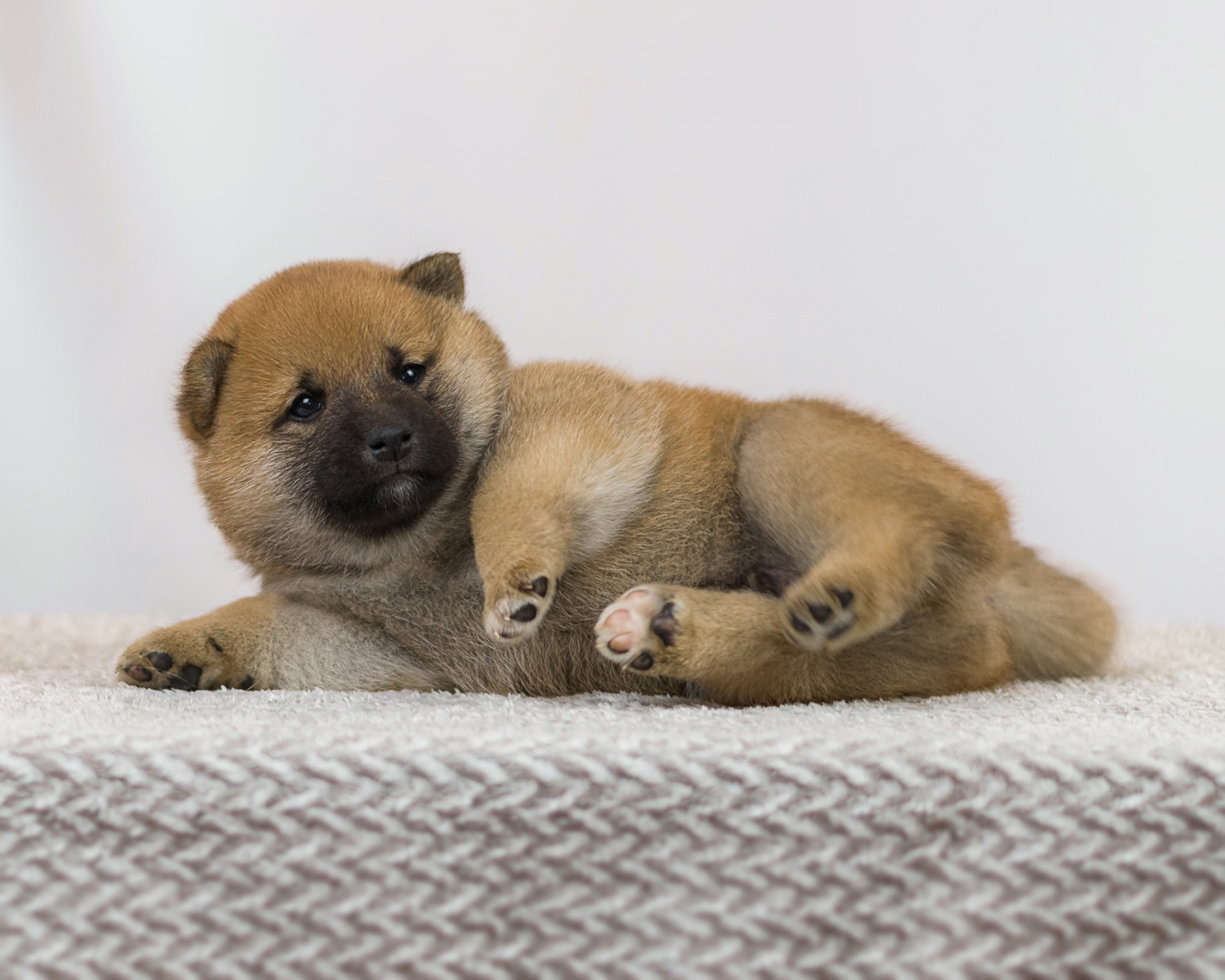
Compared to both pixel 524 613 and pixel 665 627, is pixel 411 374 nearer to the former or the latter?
pixel 524 613

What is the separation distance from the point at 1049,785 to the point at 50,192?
3.23 m

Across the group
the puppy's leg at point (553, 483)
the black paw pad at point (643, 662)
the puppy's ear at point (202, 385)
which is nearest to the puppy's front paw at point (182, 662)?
the puppy's ear at point (202, 385)

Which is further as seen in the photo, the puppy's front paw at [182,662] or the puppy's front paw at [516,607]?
the puppy's front paw at [182,662]

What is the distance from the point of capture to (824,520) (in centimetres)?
142

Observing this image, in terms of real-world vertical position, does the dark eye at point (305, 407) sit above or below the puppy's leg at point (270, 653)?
above

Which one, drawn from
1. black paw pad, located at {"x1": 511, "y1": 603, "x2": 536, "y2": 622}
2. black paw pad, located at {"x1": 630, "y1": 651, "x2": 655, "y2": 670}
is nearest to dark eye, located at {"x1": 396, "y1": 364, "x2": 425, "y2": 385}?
black paw pad, located at {"x1": 511, "y1": 603, "x2": 536, "y2": 622}

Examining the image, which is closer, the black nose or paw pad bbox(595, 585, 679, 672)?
paw pad bbox(595, 585, 679, 672)

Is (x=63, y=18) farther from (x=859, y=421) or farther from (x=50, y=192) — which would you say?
(x=859, y=421)

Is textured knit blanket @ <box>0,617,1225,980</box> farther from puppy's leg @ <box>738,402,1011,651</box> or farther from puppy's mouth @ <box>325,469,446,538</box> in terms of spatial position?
puppy's mouth @ <box>325,469,446,538</box>

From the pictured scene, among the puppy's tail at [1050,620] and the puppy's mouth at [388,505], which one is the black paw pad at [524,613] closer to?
the puppy's mouth at [388,505]

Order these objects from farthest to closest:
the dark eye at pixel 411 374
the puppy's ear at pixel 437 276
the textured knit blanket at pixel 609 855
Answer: the puppy's ear at pixel 437 276 → the dark eye at pixel 411 374 → the textured knit blanket at pixel 609 855

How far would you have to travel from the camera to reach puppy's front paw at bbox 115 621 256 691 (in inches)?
61.8

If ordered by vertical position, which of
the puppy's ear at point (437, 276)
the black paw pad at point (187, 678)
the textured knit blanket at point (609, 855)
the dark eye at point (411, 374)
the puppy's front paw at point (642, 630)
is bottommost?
the black paw pad at point (187, 678)

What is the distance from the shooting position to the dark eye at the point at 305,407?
1.63 metres
